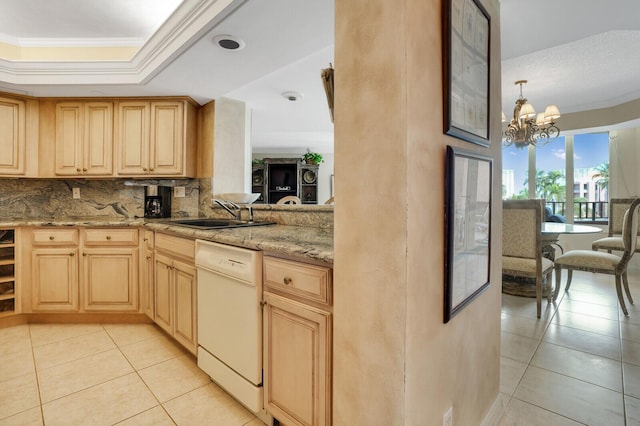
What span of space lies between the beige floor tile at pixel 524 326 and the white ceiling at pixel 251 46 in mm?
2080

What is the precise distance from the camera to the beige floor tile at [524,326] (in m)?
2.47

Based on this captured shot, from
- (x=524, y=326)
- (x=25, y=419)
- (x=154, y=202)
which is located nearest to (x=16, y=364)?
(x=25, y=419)

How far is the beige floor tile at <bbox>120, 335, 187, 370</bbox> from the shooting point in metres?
2.10

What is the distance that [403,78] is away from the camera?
839 millimetres

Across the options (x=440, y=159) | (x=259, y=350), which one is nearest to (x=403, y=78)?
(x=440, y=159)

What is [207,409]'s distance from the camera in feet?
5.31

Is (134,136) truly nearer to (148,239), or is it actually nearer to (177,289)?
(148,239)

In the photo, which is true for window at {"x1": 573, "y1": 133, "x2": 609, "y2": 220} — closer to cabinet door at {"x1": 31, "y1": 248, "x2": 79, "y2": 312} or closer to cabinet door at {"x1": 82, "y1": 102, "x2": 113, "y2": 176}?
cabinet door at {"x1": 82, "y1": 102, "x2": 113, "y2": 176}

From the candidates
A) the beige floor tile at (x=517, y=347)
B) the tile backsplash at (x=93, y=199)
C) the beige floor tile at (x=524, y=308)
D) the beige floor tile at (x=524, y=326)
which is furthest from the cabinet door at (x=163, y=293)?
the beige floor tile at (x=524, y=308)

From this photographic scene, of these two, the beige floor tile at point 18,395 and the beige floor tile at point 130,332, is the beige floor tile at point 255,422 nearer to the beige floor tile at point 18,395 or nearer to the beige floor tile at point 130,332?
the beige floor tile at point 18,395

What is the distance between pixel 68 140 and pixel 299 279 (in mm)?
3155

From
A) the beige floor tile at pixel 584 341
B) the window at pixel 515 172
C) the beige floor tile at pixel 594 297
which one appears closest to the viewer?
the beige floor tile at pixel 584 341

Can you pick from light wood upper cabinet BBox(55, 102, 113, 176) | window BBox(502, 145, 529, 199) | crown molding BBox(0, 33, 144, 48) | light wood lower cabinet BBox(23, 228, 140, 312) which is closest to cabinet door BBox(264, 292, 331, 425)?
light wood lower cabinet BBox(23, 228, 140, 312)

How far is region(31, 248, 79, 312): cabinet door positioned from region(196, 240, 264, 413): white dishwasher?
5.45 feet
